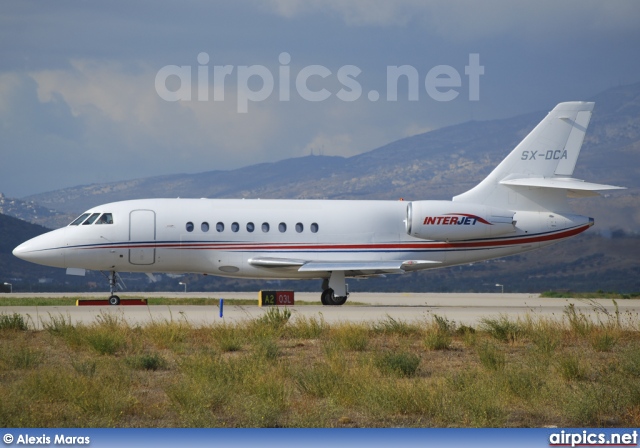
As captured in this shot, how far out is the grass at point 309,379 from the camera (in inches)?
503

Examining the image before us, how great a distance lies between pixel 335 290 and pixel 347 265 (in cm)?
114

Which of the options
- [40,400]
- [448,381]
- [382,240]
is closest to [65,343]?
[40,400]

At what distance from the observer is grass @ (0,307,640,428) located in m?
12.8

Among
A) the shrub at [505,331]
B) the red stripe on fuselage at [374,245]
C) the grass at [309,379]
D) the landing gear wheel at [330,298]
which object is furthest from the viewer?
the landing gear wheel at [330,298]

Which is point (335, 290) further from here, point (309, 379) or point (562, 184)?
point (309, 379)

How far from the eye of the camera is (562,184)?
115ft

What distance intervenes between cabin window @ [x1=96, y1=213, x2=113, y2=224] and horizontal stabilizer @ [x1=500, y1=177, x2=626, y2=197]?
561 inches

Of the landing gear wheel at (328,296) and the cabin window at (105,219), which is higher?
the cabin window at (105,219)

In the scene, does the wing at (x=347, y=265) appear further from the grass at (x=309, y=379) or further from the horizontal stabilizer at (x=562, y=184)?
Answer: the grass at (x=309, y=379)

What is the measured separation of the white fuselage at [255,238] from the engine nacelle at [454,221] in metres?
0.30

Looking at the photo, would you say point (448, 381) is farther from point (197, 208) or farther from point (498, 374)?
point (197, 208)

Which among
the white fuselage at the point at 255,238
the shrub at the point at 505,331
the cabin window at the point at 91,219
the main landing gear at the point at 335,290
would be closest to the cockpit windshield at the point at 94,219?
the cabin window at the point at 91,219

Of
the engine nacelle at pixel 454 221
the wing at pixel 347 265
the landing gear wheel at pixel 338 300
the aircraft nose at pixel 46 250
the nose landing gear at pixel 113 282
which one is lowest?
the landing gear wheel at pixel 338 300

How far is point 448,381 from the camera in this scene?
14539 millimetres
